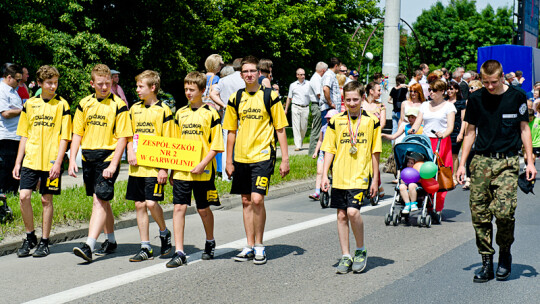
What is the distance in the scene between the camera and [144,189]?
6957 mm

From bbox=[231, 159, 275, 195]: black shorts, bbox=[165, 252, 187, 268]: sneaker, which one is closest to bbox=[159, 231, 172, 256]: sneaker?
bbox=[165, 252, 187, 268]: sneaker

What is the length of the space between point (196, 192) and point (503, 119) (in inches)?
113

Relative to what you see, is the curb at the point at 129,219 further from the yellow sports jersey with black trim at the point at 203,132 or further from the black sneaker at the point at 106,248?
the yellow sports jersey with black trim at the point at 203,132

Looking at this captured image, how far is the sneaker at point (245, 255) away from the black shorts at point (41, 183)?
1.96 meters

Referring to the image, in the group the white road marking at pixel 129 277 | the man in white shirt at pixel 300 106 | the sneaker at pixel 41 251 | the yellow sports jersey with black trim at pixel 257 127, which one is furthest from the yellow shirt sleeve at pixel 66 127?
the man in white shirt at pixel 300 106

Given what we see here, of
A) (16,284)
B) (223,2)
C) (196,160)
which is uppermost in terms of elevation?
(223,2)

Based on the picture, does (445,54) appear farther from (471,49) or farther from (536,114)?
(536,114)

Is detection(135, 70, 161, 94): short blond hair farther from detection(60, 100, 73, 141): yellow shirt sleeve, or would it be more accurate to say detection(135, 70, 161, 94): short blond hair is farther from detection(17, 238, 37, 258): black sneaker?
detection(17, 238, 37, 258): black sneaker

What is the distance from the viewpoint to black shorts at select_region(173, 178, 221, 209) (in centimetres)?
673

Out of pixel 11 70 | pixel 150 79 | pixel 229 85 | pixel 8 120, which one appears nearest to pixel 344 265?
pixel 150 79

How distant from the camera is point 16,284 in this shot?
6105 mm

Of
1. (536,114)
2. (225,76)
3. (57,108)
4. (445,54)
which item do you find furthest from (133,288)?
(445,54)

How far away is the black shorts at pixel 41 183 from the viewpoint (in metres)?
7.23

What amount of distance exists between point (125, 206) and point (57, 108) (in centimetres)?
242
